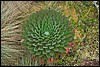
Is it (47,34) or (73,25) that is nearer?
(47,34)

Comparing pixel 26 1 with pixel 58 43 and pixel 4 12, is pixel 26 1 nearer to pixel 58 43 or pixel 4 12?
pixel 4 12

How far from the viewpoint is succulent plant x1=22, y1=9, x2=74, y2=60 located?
2400 millimetres

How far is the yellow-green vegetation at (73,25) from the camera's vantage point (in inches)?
103

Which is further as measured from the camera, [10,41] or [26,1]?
[26,1]

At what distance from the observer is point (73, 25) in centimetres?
276

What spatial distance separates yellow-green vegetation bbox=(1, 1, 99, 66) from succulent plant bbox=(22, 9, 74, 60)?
15 centimetres

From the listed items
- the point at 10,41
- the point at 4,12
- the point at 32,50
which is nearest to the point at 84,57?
the point at 32,50

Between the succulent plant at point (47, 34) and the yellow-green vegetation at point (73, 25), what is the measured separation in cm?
15

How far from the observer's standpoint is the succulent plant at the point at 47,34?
7.88 feet

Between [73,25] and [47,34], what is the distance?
0.47 meters

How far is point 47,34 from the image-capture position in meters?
2.38

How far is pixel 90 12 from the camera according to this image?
2893 millimetres

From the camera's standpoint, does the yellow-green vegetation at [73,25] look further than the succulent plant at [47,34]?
Yes

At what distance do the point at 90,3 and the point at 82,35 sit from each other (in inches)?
16.2
